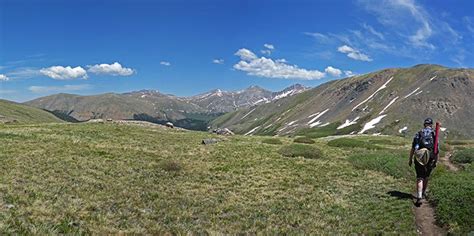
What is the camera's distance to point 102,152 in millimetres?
30422

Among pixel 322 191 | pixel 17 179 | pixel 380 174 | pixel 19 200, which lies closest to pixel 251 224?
pixel 322 191

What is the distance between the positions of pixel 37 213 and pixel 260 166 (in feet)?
55.9

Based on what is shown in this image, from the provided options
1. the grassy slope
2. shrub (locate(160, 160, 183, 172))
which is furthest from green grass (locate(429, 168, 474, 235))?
shrub (locate(160, 160, 183, 172))

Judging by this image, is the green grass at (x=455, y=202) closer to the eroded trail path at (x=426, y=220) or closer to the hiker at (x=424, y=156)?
the eroded trail path at (x=426, y=220)

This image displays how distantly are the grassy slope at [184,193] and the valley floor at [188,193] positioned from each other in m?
0.05

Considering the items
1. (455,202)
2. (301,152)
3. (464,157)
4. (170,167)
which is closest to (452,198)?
(455,202)

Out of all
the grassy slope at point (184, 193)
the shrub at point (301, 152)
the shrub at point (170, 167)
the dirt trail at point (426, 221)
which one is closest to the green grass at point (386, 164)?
the grassy slope at point (184, 193)

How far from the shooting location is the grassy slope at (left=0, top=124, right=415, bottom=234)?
1490 centimetres

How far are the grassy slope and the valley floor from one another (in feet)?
0.15

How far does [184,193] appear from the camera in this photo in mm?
20250

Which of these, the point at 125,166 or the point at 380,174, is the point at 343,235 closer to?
the point at 380,174

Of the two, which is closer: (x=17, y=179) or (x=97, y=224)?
(x=97, y=224)

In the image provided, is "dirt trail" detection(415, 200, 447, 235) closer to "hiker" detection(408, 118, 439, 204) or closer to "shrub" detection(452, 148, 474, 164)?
"hiker" detection(408, 118, 439, 204)

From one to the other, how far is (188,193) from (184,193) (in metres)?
0.20
